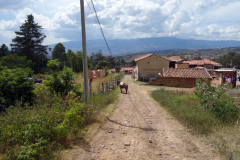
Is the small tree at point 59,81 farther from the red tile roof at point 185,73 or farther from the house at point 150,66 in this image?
the house at point 150,66

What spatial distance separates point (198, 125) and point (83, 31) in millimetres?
5727

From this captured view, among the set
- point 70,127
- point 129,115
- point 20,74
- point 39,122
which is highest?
point 20,74

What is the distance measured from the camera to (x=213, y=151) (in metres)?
4.90

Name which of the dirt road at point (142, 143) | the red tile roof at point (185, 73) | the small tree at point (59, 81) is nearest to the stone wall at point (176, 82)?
the red tile roof at point (185, 73)

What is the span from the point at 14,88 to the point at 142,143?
6.23 meters

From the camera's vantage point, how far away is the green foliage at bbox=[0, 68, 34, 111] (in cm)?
812

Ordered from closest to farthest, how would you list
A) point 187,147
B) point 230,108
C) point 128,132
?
point 187,147, point 128,132, point 230,108

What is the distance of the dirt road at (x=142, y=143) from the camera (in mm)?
4789

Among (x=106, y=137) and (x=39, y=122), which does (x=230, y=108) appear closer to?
(x=106, y=137)

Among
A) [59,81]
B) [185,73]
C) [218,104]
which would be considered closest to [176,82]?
[185,73]

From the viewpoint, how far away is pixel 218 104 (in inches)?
292

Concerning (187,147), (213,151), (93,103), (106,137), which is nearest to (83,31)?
(93,103)

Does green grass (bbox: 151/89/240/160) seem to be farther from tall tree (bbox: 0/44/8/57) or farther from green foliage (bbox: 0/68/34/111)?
tall tree (bbox: 0/44/8/57)

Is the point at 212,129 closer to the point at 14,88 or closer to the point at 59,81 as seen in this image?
the point at 59,81
